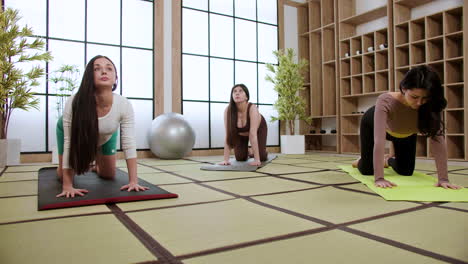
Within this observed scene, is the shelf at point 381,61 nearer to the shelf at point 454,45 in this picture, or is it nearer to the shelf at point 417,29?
the shelf at point 417,29

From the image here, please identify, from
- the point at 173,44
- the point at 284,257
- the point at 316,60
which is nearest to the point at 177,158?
the point at 173,44

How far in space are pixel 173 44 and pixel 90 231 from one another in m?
4.11

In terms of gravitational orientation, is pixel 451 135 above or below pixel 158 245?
above

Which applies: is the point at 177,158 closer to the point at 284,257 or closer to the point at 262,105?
the point at 262,105

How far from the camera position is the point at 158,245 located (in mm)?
999

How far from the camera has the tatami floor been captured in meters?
0.90

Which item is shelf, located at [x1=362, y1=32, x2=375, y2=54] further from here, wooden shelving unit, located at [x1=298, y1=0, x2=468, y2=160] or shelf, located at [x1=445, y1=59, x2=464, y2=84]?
shelf, located at [x1=445, y1=59, x2=464, y2=84]

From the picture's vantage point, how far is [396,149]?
2387 mm

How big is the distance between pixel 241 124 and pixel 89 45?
2.50 metres

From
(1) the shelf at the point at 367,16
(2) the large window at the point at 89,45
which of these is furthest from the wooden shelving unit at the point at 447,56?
(2) the large window at the point at 89,45

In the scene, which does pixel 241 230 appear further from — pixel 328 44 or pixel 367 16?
pixel 328 44

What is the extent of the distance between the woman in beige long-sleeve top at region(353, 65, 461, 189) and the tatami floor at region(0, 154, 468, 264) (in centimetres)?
34

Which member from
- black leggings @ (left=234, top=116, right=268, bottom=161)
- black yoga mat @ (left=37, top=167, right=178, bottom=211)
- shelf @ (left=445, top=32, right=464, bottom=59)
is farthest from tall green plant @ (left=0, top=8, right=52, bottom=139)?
shelf @ (left=445, top=32, right=464, bottom=59)

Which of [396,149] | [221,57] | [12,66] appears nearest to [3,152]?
[12,66]
